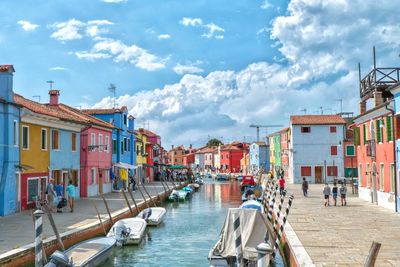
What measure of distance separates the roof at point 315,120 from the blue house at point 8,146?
4025 cm

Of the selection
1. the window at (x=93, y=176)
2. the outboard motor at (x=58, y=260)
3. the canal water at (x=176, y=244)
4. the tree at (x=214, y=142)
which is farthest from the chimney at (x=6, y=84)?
the tree at (x=214, y=142)

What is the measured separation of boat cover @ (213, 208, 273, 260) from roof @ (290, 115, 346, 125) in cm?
4327

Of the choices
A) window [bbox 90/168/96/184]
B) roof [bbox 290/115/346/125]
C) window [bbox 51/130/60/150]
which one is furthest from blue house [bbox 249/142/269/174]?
window [bbox 51/130/60/150]

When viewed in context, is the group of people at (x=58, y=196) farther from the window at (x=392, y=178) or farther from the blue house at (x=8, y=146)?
the window at (x=392, y=178)

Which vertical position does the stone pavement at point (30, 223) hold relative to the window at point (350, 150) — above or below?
below

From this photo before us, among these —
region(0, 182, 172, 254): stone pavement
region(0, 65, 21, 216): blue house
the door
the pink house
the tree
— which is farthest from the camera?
the tree

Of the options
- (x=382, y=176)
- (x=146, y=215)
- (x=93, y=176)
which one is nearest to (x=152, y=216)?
(x=146, y=215)

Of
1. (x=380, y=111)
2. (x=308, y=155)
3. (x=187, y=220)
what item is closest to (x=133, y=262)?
(x=187, y=220)

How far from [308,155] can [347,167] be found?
5.37 metres

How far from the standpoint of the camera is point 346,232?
1730cm

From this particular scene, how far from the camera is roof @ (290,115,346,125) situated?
58219mm

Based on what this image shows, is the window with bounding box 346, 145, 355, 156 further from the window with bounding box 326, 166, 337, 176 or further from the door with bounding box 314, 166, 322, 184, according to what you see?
the door with bounding box 314, 166, 322, 184

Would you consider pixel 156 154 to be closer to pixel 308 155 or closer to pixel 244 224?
pixel 308 155

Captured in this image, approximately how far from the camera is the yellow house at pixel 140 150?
5519cm
